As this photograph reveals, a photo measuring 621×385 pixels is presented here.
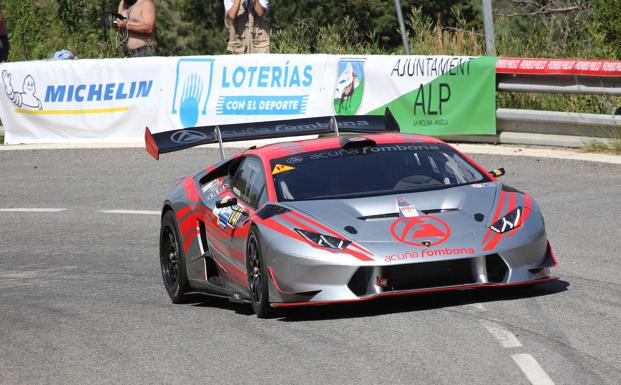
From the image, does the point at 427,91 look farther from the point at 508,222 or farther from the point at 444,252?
the point at 444,252

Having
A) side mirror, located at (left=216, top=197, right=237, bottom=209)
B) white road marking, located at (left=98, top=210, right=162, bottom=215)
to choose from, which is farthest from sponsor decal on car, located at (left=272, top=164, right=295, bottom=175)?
white road marking, located at (left=98, top=210, right=162, bottom=215)

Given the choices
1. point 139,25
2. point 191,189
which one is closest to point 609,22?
point 139,25

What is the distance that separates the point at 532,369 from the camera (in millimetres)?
7195

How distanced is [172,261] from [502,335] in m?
3.90

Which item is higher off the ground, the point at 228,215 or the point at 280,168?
the point at 280,168

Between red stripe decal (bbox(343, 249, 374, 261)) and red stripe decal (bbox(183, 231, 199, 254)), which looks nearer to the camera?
red stripe decal (bbox(343, 249, 374, 261))

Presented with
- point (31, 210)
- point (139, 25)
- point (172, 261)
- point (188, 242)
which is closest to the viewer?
point (188, 242)

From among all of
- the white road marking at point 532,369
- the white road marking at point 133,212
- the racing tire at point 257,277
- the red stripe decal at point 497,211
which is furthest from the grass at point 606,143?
the white road marking at point 532,369

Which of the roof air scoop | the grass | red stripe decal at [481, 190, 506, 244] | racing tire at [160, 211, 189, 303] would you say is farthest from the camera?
the grass

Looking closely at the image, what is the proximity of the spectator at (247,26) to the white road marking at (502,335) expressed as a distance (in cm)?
1497

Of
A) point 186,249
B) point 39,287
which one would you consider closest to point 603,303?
point 186,249

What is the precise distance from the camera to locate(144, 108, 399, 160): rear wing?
36.7 feet

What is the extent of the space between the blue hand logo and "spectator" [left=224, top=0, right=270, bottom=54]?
1.88 meters

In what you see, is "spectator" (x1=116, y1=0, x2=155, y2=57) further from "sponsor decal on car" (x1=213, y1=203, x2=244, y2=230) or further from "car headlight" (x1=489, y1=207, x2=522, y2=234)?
"car headlight" (x1=489, y1=207, x2=522, y2=234)
